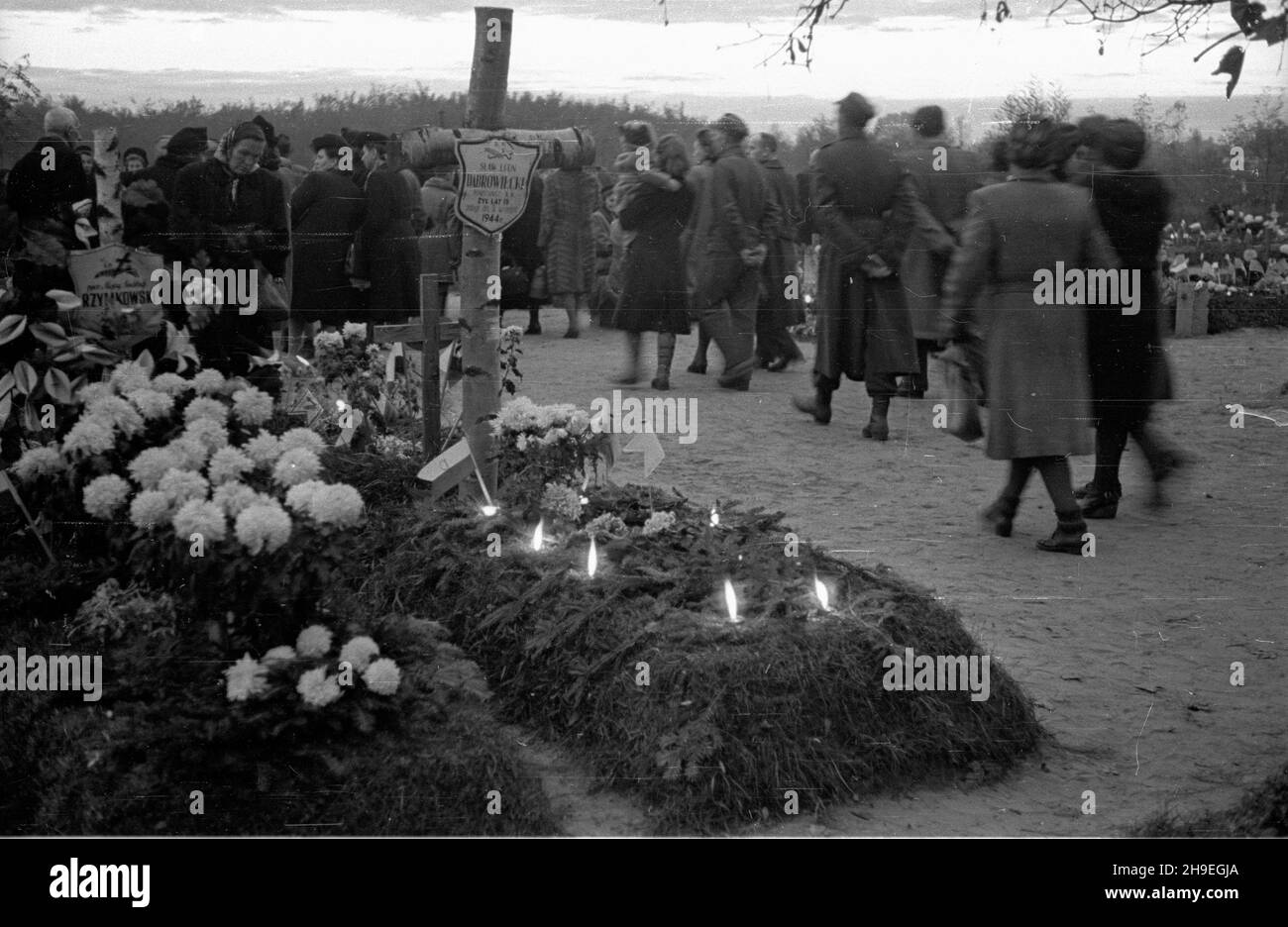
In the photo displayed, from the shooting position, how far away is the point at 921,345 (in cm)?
1006

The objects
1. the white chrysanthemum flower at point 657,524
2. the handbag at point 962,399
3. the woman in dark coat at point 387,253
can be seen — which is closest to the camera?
the white chrysanthemum flower at point 657,524

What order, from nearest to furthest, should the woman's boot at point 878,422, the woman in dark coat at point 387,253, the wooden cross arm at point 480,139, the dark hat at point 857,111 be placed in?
the wooden cross arm at point 480,139
the dark hat at point 857,111
the woman in dark coat at point 387,253
the woman's boot at point 878,422

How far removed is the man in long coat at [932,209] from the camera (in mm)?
8680

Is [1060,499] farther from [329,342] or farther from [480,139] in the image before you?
[329,342]

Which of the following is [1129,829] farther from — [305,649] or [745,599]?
A: [305,649]

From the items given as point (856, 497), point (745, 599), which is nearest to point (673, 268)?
point (856, 497)

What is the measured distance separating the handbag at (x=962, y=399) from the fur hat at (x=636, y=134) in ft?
6.81

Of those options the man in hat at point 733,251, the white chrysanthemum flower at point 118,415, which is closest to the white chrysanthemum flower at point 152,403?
the white chrysanthemum flower at point 118,415

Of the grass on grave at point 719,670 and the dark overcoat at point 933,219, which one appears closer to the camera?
the grass on grave at point 719,670

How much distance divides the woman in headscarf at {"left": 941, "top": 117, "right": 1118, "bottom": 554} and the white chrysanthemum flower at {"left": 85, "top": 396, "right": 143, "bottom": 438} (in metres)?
3.68

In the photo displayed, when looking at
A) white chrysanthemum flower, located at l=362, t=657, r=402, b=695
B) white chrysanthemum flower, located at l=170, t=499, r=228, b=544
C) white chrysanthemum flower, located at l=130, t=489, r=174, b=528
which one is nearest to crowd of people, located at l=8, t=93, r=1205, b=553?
white chrysanthemum flower, located at l=130, t=489, r=174, b=528

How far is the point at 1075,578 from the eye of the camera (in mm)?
6176

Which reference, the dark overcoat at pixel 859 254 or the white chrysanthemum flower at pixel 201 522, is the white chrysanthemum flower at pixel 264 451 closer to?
the white chrysanthemum flower at pixel 201 522

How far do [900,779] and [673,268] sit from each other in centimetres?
621
